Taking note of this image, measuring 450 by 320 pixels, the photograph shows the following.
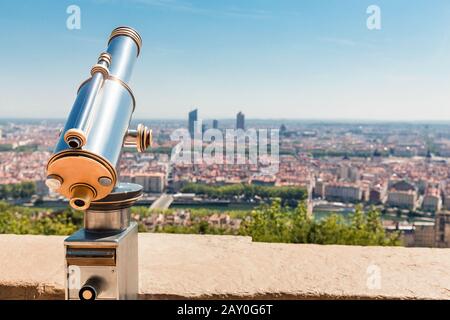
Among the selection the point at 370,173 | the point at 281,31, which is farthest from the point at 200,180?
the point at 370,173

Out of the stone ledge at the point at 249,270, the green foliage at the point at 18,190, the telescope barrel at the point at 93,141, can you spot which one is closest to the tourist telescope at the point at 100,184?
the telescope barrel at the point at 93,141

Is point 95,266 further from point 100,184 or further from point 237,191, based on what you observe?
point 237,191

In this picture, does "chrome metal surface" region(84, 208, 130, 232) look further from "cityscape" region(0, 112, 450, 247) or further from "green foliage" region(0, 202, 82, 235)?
"cityscape" region(0, 112, 450, 247)

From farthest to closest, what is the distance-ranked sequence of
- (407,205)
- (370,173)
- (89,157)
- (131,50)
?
1. (370,173)
2. (407,205)
3. (131,50)
4. (89,157)

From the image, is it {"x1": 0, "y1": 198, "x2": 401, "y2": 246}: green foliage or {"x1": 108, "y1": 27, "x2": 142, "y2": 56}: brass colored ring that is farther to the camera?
{"x1": 0, "y1": 198, "x2": 401, "y2": 246}: green foliage

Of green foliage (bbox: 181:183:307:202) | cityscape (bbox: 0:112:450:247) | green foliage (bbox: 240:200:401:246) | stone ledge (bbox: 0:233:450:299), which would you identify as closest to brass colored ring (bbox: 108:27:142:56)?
stone ledge (bbox: 0:233:450:299)

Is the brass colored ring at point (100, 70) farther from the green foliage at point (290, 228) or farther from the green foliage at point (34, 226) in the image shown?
the green foliage at point (34, 226)
